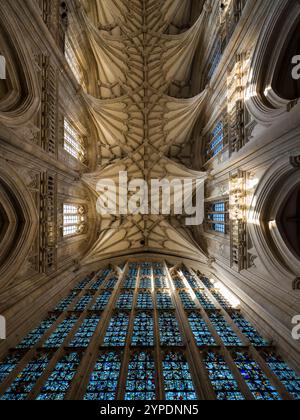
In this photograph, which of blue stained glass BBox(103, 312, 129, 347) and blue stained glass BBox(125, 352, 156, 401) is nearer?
blue stained glass BBox(125, 352, 156, 401)

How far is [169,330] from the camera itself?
8.09m

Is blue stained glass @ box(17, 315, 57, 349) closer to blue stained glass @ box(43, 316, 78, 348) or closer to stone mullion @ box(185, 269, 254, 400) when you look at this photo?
blue stained glass @ box(43, 316, 78, 348)

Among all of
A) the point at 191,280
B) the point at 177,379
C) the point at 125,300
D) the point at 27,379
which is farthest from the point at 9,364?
the point at 191,280

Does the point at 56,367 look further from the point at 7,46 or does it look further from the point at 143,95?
the point at 143,95

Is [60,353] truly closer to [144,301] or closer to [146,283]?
[144,301]

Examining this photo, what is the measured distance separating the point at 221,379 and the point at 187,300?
4.57 metres

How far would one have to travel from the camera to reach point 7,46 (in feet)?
23.1

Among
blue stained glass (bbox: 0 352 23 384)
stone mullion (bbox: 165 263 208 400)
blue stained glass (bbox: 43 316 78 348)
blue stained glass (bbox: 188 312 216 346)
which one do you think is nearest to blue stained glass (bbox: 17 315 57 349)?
blue stained glass (bbox: 0 352 23 384)

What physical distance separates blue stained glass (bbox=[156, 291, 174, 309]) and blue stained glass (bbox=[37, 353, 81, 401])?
439cm

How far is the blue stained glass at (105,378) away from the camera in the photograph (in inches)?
213

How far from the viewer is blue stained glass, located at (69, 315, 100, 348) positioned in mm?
7227

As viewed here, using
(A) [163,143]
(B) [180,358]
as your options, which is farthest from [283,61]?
(B) [180,358]

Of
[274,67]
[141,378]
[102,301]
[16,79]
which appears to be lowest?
[141,378]
